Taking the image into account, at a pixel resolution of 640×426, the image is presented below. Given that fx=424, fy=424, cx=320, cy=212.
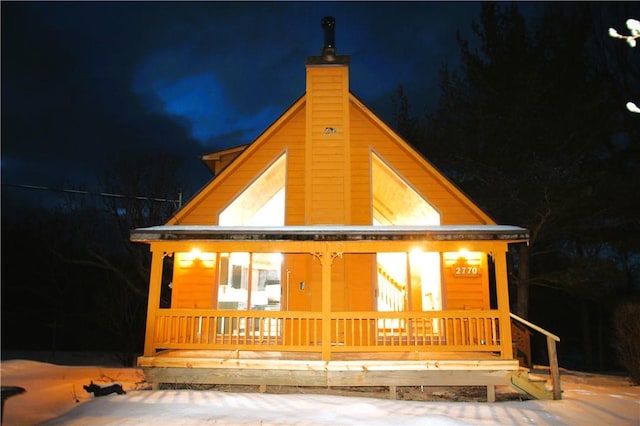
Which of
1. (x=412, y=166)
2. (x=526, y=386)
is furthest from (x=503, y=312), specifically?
(x=412, y=166)

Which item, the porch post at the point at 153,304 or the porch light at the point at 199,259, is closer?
the porch post at the point at 153,304

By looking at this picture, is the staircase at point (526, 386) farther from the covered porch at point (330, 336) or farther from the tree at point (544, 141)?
the tree at point (544, 141)

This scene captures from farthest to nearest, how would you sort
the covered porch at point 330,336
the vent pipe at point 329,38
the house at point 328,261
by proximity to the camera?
the vent pipe at point 329,38, the house at point 328,261, the covered porch at point 330,336

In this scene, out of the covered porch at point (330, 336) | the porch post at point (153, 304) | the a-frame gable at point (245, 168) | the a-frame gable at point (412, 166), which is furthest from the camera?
the a-frame gable at point (245, 168)

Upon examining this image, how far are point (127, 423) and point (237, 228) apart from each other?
14.4ft

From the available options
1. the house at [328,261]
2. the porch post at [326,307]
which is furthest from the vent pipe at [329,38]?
the porch post at [326,307]

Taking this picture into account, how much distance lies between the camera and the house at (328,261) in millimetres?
8945

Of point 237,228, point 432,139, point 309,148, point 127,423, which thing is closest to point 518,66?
point 432,139

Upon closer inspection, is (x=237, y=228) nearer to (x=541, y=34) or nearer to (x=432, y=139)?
(x=432, y=139)

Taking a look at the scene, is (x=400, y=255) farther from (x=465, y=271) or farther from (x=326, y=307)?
(x=326, y=307)

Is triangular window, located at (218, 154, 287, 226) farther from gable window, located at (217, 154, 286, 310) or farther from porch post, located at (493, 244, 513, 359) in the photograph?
porch post, located at (493, 244, 513, 359)

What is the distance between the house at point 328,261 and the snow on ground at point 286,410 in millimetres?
691

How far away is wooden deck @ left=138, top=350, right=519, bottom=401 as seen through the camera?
28.6 ft

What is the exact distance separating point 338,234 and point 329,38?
6.94 meters
